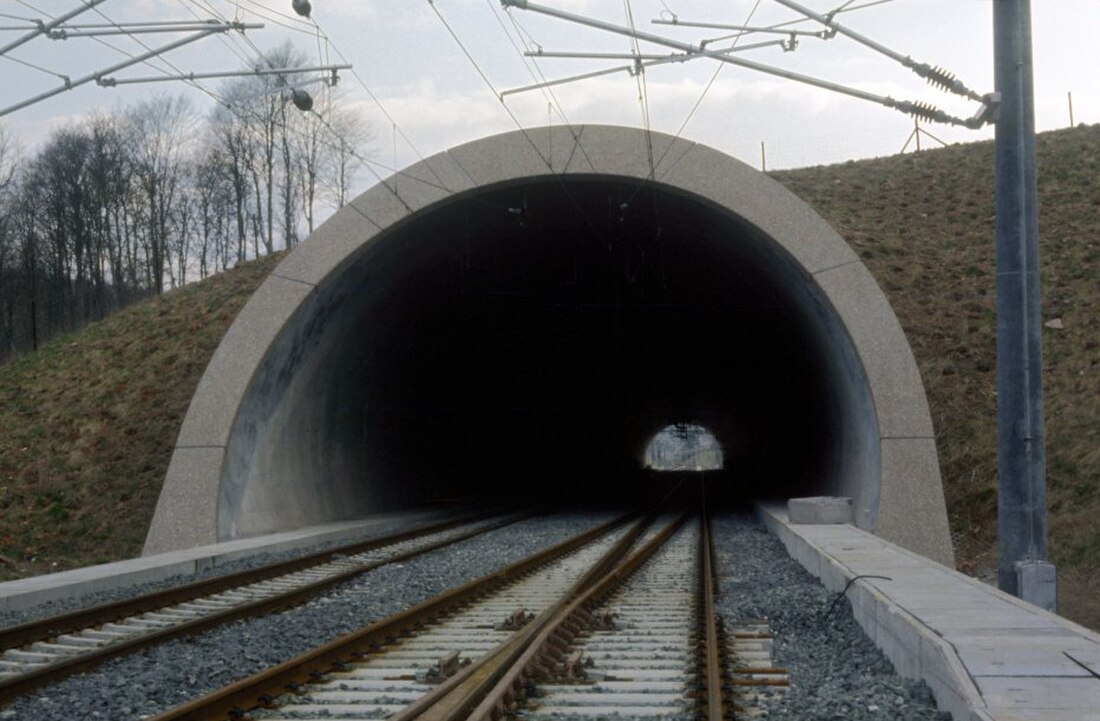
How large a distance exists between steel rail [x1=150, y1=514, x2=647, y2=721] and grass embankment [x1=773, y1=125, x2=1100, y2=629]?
712 centimetres

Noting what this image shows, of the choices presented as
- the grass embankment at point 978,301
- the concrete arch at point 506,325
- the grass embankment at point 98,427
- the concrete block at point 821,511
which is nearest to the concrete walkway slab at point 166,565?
the concrete arch at point 506,325

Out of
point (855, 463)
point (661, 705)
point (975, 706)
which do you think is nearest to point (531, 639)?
point (661, 705)

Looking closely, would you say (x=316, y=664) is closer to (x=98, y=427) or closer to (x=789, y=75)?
(x=789, y=75)

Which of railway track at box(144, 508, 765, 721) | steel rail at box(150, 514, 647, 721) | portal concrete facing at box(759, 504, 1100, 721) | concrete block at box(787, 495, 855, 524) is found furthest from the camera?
concrete block at box(787, 495, 855, 524)

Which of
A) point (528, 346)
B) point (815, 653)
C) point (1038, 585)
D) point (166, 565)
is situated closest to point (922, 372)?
point (528, 346)

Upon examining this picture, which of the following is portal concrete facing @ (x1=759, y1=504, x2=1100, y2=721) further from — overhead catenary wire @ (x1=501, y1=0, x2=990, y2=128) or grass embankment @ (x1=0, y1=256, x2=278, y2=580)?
grass embankment @ (x1=0, y1=256, x2=278, y2=580)

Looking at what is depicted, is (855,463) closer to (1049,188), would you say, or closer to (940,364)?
(940,364)

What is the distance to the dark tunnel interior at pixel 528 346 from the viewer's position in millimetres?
19000

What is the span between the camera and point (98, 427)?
921 inches

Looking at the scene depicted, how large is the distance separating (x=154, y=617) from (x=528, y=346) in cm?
2199

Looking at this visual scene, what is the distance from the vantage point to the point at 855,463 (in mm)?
19234

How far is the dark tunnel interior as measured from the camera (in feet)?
62.3

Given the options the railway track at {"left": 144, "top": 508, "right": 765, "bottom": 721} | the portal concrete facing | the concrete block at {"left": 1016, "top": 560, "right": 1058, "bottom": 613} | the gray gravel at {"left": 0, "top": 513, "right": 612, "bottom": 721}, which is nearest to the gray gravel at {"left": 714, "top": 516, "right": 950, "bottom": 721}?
the portal concrete facing

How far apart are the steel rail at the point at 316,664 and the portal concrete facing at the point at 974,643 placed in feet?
9.43
